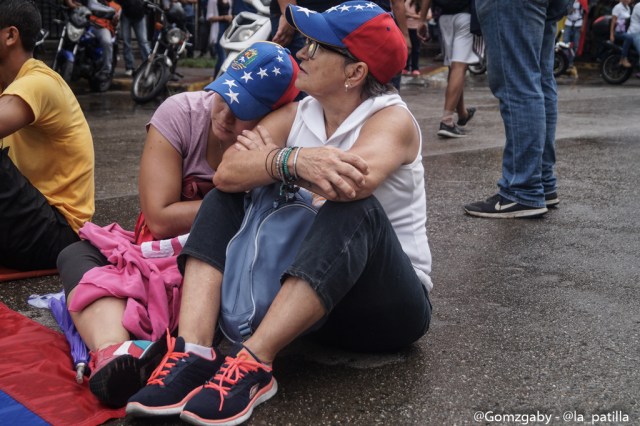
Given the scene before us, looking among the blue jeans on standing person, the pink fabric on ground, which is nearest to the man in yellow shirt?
the pink fabric on ground

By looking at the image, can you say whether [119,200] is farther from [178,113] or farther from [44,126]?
[178,113]

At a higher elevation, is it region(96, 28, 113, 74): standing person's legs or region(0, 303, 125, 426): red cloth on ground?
region(0, 303, 125, 426): red cloth on ground

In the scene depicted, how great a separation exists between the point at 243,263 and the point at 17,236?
135 cm

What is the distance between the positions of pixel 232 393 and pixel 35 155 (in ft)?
6.06

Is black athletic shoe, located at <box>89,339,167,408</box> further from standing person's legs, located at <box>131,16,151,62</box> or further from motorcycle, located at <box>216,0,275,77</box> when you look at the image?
standing person's legs, located at <box>131,16,151,62</box>

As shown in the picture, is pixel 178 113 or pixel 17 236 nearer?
pixel 178 113

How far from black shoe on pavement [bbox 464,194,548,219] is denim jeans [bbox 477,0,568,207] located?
0.03 metres

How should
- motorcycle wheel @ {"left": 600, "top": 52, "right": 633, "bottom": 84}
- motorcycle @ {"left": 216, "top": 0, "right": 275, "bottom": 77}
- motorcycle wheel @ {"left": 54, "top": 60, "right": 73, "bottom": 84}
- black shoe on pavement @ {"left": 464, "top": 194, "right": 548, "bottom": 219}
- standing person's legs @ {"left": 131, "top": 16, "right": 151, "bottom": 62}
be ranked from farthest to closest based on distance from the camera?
motorcycle wheel @ {"left": 600, "top": 52, "right": 633, "bottom": 84}, standing person's legs @ {"left": 131, "top": 16, "right": 151, "bottom": 62}, motorcycle wheel @ {"left": 54, "top": 60, "right": 73, "bottom": 84}, motorcycle @ {"left": 216, "top": 0, "right": 275, "bottom": 77}, black shoe on pavement @ {"left": 464, "top": 194, "right": 548, "bottom": 219}

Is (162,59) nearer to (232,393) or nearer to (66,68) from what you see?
(66,68)

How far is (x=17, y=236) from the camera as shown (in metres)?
3.40

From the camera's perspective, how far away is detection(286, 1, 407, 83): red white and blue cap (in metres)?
2.59

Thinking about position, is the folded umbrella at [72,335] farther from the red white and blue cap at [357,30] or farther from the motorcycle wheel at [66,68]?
the motorcycle wheel at [66,68]

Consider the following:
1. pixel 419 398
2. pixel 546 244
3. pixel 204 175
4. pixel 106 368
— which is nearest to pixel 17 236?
pixel 204 175

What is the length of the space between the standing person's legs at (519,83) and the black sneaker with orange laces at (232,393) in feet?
8.59
